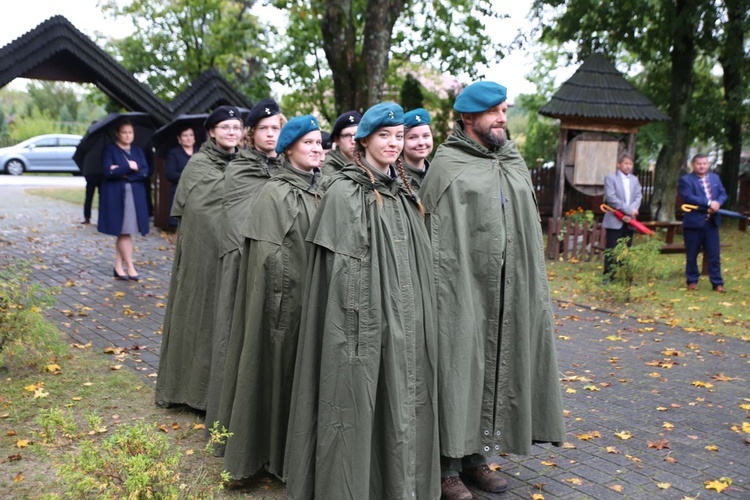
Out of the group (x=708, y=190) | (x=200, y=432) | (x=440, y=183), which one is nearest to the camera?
(x=440, y=183)

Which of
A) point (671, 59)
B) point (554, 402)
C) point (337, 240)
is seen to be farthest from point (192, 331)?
point (671, 59)

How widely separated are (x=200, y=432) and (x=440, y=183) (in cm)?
244

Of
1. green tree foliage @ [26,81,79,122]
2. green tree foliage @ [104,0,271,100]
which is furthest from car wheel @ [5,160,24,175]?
green tree foliage @ [26,81,79,122]

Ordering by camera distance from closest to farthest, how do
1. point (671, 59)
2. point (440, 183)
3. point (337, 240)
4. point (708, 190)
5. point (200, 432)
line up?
point (337, 240) → point (440, 183) → point (200, 432) → point (708, 190) → point (671, 59)

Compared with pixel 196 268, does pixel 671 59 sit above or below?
above

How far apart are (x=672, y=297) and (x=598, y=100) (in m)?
6.19

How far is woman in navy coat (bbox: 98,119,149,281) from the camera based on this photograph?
35.3 feet

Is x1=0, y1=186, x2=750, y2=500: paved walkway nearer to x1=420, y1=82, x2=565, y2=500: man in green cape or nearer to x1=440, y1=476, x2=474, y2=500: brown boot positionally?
x1=440, y1=476, x2=474, y2=500: brown boot

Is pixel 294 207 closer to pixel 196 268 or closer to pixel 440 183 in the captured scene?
pixel 440 183

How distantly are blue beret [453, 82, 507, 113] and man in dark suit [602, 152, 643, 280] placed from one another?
7.71 meters

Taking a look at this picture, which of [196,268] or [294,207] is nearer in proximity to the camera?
[294,207]

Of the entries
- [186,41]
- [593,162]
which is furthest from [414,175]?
[186,41]

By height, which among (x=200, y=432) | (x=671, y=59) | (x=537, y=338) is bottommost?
(x=200, y=432)

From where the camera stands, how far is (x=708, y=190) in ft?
37.5
